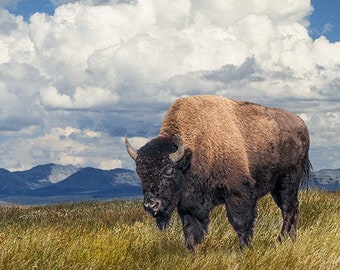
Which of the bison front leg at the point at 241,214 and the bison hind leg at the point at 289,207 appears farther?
the bison hind leg at the point at 289,207

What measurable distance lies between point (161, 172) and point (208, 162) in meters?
1.05

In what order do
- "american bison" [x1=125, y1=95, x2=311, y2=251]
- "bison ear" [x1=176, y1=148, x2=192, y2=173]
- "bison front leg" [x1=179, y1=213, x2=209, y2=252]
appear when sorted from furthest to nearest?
"bison front leg" [x1=179, y1=213, x2=209, y2=252], "bison ear" [x1=176, y1=148, x2=192, y2=173], "american bison" [x1=125, y1=95, x2=311, y2=251]

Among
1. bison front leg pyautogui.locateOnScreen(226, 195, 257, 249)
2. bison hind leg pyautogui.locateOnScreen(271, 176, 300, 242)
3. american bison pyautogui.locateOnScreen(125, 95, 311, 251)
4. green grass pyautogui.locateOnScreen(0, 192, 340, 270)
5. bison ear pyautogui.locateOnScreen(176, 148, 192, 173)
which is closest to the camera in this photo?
green grass pyautogui.locateOnScreen(0, 192, 340, 270)

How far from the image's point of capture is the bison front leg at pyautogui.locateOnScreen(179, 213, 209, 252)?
9695 millimetres

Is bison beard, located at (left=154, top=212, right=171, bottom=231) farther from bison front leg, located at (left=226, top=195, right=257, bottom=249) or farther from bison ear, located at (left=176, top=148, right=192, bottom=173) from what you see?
bison front leg, located at (left=226, top=195, right=257, bottom=249)

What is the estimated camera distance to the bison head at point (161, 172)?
8906 millimetres

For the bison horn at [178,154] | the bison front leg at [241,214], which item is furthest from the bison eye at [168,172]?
the bison front leg at [241,214]

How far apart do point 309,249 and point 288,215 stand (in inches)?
104

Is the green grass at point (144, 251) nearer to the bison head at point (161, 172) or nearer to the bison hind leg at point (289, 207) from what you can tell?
the bison head at point (161, 172)

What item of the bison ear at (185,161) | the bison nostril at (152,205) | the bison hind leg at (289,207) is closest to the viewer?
the bison nostril at (152,205)

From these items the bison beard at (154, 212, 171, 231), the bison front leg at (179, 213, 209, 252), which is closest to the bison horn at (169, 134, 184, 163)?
the bison beard at (154, 212, 171, 231)

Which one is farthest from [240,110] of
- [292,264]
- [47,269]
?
[47,269]

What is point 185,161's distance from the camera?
9.44 m

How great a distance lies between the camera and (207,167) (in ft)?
31.9
